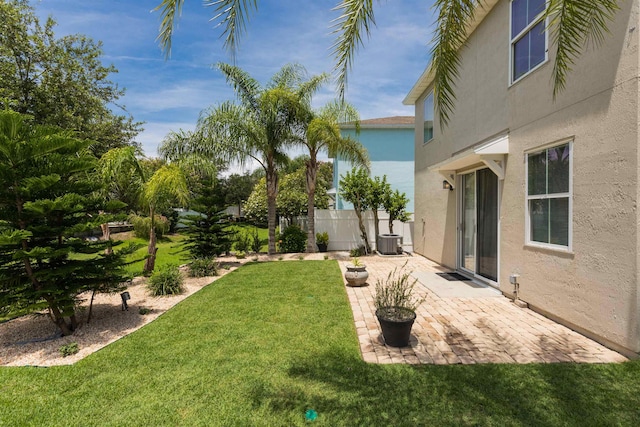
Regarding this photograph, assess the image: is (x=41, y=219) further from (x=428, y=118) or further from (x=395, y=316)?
(x=428, y=118)

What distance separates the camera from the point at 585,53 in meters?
4.25

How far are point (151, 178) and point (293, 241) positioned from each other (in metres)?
6.64

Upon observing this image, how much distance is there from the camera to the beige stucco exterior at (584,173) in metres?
3.68

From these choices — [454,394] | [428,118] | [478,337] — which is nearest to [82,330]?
[454,394]

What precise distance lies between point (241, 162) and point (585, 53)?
1016cm

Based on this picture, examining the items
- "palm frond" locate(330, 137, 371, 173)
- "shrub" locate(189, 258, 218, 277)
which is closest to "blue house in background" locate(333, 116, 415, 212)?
"palm frond" locate(330, 137, 371, 173)

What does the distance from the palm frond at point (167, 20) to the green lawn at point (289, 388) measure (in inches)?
138

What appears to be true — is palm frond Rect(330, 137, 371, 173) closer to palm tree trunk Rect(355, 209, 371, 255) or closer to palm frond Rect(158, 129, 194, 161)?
palm tree trunk Rect(355, 209, 371, 255)

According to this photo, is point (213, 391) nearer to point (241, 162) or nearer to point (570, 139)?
point (570, 139)

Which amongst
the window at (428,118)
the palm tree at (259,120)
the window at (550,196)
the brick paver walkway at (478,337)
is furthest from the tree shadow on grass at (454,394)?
the palm tree at (259,120)

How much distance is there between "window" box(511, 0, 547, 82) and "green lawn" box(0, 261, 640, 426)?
192 inches

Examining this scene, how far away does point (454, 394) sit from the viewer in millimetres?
3090

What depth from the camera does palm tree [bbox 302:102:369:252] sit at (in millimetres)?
11352

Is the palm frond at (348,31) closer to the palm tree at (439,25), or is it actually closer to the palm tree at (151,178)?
the palm tree at (439,25)
